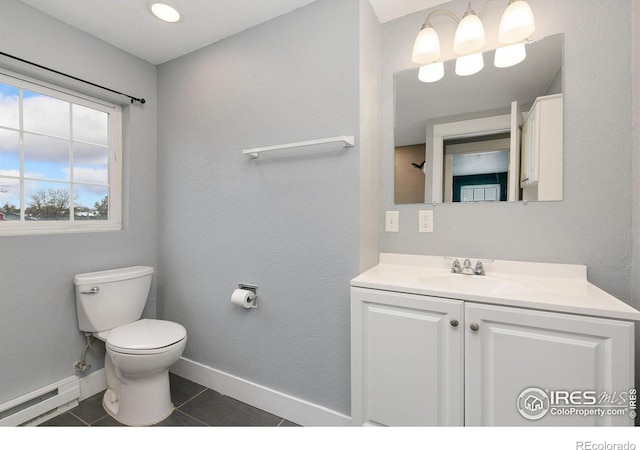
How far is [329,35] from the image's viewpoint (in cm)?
153

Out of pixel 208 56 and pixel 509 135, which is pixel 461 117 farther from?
pixel 208 56

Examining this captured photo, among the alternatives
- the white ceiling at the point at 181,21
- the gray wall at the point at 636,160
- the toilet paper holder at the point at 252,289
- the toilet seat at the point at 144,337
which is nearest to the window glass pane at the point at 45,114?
the white ceiling at the point at 181,21

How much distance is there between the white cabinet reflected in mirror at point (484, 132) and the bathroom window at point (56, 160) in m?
1.94

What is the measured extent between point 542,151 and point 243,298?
1.69 meters

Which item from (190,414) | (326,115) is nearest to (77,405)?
(190,414)

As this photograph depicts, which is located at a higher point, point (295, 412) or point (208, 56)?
point (208, 56)

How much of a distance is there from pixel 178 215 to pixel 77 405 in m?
1.26

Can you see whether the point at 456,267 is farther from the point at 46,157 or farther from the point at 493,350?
the point at 46,157

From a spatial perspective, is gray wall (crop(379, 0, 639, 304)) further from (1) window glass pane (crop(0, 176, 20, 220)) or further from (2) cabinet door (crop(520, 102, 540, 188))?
(1) window glass pane (crop(0, 176, 20, 220))

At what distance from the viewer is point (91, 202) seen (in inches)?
77.4

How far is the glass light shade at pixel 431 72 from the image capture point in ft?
5.18

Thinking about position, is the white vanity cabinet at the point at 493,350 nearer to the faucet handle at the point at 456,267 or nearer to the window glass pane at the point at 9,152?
the faucet handle at the point at 456,267

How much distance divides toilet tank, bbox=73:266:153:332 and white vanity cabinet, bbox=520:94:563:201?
7.44ft

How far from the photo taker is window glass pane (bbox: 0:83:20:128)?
62.2 inches
